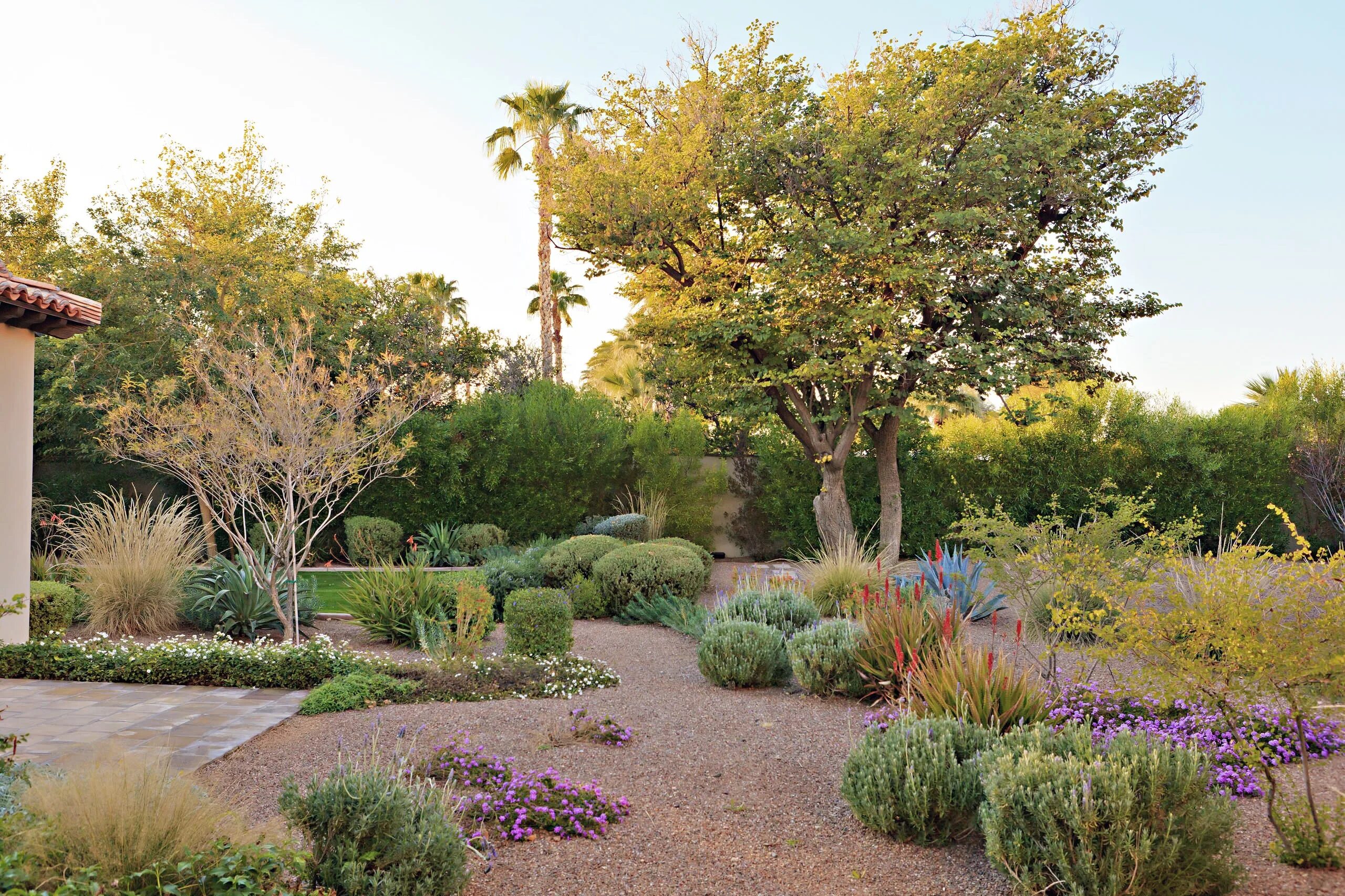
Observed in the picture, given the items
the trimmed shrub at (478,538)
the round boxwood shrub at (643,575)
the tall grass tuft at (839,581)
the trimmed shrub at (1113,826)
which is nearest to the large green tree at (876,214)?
the tall grass tuft at (839,581)

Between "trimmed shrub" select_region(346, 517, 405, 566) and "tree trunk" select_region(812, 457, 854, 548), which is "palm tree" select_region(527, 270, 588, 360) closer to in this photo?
"trimmed shrub" select_region(346, 517, 405, 566)

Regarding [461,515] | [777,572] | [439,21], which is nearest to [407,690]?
[777,572]

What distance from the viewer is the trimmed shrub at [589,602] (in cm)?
911

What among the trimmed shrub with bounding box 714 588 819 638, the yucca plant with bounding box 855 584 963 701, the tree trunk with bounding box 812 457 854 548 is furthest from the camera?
the tree trunk with bounding box 812 457 854 548

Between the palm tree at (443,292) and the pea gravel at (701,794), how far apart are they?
23.0 m

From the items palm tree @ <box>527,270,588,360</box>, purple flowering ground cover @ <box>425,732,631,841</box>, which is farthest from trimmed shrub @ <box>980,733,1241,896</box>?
palm tree @ <box>527,270,588,360</box>

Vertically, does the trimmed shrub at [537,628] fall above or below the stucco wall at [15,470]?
below

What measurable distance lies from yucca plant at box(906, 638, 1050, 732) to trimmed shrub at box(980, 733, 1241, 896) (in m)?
1.06

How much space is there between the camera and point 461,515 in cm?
1473

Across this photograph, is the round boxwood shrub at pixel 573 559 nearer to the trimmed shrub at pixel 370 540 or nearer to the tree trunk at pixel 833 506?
the trimmed shrub at pixel 370 540

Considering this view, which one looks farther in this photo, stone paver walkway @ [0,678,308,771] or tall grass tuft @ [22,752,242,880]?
stone paver walkway @ [0,678,308,771]

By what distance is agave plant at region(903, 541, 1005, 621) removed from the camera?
828 cm

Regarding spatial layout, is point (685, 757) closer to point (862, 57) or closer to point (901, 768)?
point (901, 768)

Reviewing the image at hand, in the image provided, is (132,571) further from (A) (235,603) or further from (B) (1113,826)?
(B) (1113,826)
